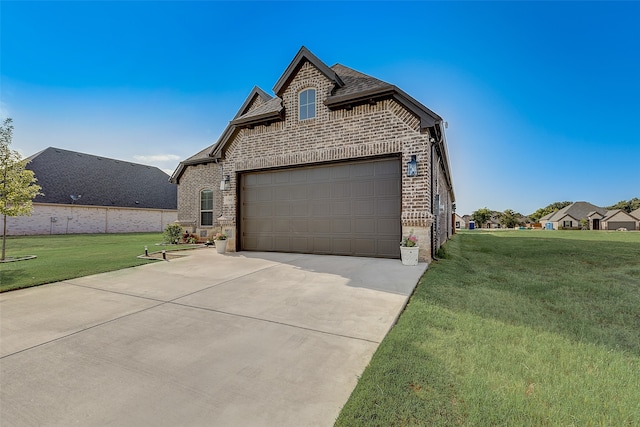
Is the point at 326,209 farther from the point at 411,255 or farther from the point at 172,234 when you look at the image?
the point at 172,234

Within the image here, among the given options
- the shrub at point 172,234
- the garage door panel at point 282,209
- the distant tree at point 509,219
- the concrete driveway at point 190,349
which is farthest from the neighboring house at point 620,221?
the shrub at point 172,234

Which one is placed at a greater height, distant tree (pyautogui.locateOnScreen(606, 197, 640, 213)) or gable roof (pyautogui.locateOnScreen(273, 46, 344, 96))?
gable roof (pyautogui.locateOnScreen(273, 46, 344, 96))

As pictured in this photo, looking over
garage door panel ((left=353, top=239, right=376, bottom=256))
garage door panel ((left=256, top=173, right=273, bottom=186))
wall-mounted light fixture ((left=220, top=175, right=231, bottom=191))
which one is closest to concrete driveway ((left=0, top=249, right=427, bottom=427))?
garage door panel ((left=353, top=239, right=376, bottom=256))

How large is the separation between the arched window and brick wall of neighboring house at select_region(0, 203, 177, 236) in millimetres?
18551

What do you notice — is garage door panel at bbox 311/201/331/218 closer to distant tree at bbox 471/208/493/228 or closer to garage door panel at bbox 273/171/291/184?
garage door panel at bbox 273/171/291/184

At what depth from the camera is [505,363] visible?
91.5 inches

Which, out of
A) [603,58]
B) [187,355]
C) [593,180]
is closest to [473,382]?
[187,355]

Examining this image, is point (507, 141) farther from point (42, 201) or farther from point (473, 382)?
point (42, 201)

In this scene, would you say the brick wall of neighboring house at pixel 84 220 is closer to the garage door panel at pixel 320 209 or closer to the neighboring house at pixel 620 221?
the garage door panel at pixel 320 209

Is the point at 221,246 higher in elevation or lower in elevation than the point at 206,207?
lower

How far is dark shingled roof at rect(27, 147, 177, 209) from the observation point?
23.1 meters

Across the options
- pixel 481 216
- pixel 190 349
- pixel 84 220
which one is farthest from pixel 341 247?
pixel 481 216

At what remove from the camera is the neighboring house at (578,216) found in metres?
56.3

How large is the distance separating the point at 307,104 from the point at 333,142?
5.89ft
